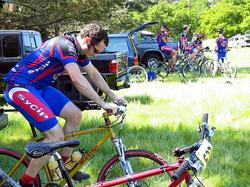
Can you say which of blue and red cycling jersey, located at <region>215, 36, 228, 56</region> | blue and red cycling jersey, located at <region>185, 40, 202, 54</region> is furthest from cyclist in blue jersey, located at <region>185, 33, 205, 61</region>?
blue and red cycling jersey, located at <region>215, 36, 228, 56</region>

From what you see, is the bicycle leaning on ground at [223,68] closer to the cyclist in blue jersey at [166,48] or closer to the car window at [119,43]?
the cyclist in blue jersey at [166,48]

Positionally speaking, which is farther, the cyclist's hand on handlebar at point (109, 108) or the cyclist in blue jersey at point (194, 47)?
the cyclist in blue jersey at point (194, 47)

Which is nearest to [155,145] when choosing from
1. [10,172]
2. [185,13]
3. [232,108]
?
[10,172]

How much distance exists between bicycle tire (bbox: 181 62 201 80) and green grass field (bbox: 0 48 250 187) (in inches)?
207

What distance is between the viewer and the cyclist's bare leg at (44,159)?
4.21 metres

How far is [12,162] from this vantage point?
15.3ft

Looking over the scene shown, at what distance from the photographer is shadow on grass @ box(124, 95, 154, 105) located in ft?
36.2

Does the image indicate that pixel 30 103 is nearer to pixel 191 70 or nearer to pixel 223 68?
pixel 223 68

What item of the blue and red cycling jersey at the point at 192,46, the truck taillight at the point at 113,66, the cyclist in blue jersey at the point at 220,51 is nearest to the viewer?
the truck taillight at the point at 113,66

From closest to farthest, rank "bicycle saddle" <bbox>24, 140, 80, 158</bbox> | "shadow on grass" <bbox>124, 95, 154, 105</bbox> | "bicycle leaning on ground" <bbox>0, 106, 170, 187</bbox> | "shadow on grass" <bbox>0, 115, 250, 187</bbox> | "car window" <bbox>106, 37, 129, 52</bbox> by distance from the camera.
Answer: "bicycle saddle" <bbox>24, 140, 80, 158</bbox>
"bicycle leaning on ground" <bbox>0, 106, 170, 187</bbox>
"shadow on grass" <bbox>0, 115, 250, 187</bbox>
"shadow on grass" <bbox>124, 95, 154, 105</bbox>
"car window" <bbox>106, 37, 129, 52</bbox>

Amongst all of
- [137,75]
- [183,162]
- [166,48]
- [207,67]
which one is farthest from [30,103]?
[207,67]

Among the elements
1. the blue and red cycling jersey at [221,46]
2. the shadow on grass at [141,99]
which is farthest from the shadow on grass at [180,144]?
the blue and red cycling jersey at [221,46]

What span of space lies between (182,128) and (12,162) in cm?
382

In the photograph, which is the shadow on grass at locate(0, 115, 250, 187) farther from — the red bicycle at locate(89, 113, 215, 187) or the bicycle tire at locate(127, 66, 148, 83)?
the bicycle tire at locate(127, 66, 148, 83)
